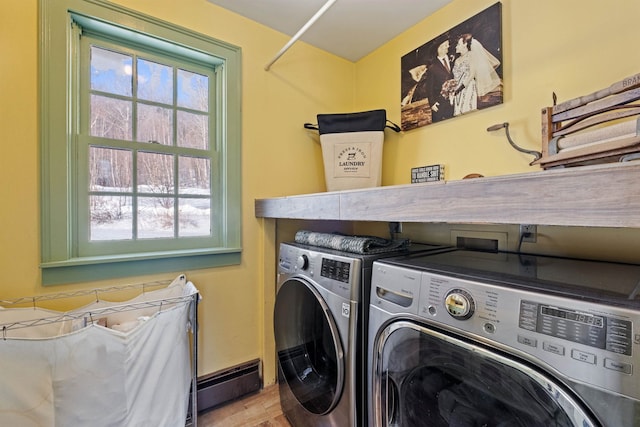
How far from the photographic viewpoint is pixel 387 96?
1915 millimetres

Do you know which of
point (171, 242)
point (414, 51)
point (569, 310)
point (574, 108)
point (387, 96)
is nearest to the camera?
point (569, 310)

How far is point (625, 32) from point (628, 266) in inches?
33.1

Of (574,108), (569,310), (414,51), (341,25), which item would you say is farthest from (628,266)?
(341,25)

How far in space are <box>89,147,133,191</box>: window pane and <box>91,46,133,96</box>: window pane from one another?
30 cm

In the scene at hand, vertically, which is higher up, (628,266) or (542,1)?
(542,1)

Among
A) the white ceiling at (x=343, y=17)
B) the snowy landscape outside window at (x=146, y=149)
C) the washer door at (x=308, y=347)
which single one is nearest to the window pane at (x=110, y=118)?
the snowy landscape outside window at (x=146, y=149)

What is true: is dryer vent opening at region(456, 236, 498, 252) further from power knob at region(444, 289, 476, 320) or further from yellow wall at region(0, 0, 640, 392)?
power knob at region(444, 289, 476, 320)

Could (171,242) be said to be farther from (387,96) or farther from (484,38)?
(484,38)

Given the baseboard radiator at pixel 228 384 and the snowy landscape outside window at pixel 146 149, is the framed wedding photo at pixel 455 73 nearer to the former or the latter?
the snowy landscape outside window at pixel 146 149

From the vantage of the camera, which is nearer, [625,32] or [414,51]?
[625,32]

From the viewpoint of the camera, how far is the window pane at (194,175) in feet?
5.06

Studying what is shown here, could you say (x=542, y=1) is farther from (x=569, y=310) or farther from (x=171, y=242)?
(x=171, y=242)

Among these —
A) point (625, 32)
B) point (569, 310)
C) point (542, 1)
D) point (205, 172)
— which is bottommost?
point (569, 310)

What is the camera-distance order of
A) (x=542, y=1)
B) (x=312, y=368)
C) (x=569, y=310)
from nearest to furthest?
(x=569, y=310) → (x=542, y=1) → (x=312, y=368)
